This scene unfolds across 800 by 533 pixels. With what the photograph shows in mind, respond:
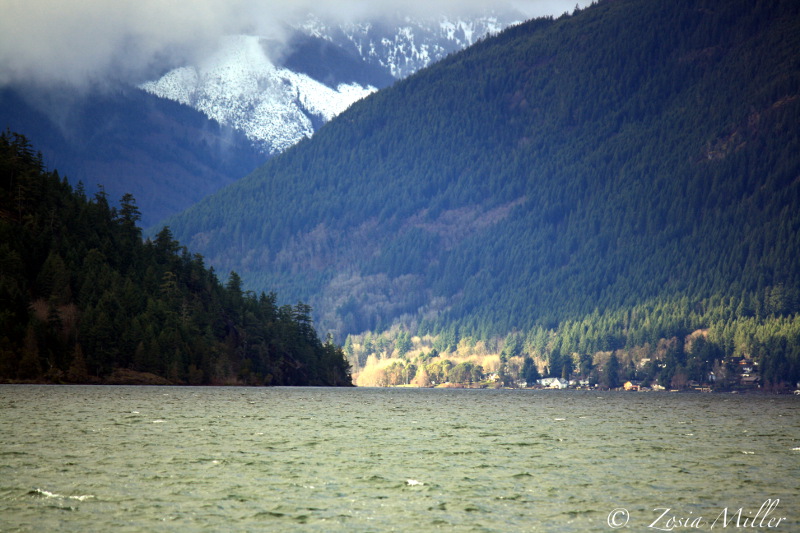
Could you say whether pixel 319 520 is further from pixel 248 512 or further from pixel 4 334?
pixel 4 334

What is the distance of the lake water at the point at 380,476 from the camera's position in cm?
4784

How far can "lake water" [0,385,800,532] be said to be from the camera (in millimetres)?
47844

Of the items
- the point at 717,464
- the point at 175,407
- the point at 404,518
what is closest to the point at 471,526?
the point at 404,518
